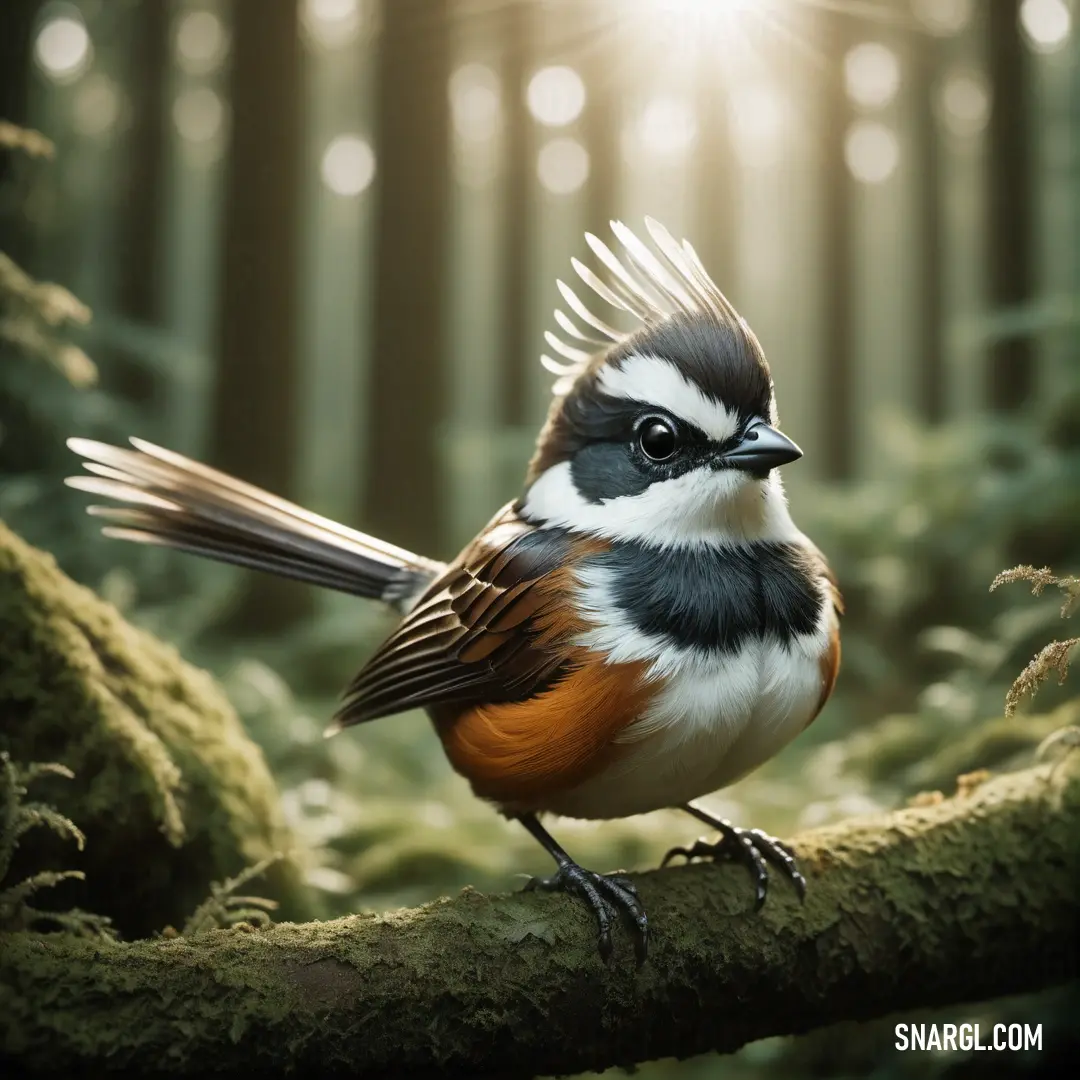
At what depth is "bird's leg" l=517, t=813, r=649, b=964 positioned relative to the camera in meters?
1.84

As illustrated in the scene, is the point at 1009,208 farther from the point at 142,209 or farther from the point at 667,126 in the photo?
the point at 142,209

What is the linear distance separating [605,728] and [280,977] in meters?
0.66

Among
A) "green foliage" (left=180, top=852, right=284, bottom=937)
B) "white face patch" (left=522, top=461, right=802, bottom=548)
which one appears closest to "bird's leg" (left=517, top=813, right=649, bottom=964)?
"green foliage" (left=180, top=852, right=284, bottom=937)

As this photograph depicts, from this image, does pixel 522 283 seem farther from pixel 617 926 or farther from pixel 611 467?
pixel 617 926

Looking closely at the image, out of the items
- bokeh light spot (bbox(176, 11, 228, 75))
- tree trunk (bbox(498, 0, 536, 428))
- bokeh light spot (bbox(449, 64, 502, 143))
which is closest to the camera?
tree trunk (bbox(498, 0, 536, 428))

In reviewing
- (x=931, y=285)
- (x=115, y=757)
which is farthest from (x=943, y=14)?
(x=115, y=757)

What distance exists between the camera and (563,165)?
4113mm

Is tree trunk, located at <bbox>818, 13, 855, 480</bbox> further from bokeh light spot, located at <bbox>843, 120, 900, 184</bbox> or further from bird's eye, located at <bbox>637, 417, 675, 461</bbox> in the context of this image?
bird's eye, located at <bbox>637, 417, 675, 461</bbox>

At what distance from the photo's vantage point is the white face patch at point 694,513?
196 cm

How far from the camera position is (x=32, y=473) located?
2.84m

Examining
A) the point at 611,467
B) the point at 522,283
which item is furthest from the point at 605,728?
the point at 522,283

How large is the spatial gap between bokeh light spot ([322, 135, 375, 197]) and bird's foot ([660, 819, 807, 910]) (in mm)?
3160

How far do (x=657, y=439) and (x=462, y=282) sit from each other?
3.61 metres

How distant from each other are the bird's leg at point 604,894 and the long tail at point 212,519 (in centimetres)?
91
